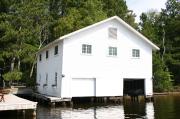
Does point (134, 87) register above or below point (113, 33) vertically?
below

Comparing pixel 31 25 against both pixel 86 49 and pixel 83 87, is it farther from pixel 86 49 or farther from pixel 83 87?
pixel 83 87

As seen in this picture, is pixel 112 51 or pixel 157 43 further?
pixel 157 43

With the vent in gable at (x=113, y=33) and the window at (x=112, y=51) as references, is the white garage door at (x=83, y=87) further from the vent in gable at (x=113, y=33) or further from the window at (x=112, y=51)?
the vent in gable at (x=113, y=33)

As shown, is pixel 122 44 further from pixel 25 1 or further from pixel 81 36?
pixel 25 1

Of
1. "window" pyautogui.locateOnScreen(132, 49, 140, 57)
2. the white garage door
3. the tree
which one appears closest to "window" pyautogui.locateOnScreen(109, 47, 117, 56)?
"window" pyautogui.locateOnScreen(132, 49, 140, 57)

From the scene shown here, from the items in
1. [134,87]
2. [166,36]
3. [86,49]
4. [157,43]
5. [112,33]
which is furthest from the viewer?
[166,36]

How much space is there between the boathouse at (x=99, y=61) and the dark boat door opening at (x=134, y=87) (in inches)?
4.6

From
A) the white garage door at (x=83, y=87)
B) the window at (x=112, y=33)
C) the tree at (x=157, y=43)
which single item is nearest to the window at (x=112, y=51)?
the window at (x=112, y=33)

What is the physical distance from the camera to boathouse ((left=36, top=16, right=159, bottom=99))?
3484 centimetres

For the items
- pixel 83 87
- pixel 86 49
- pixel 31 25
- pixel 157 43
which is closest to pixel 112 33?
pixel 86 49

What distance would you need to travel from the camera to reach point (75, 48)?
116ft

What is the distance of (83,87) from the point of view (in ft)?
116

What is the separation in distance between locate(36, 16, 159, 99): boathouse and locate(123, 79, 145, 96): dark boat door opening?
0.39 feet

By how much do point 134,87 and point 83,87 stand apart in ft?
33.2
